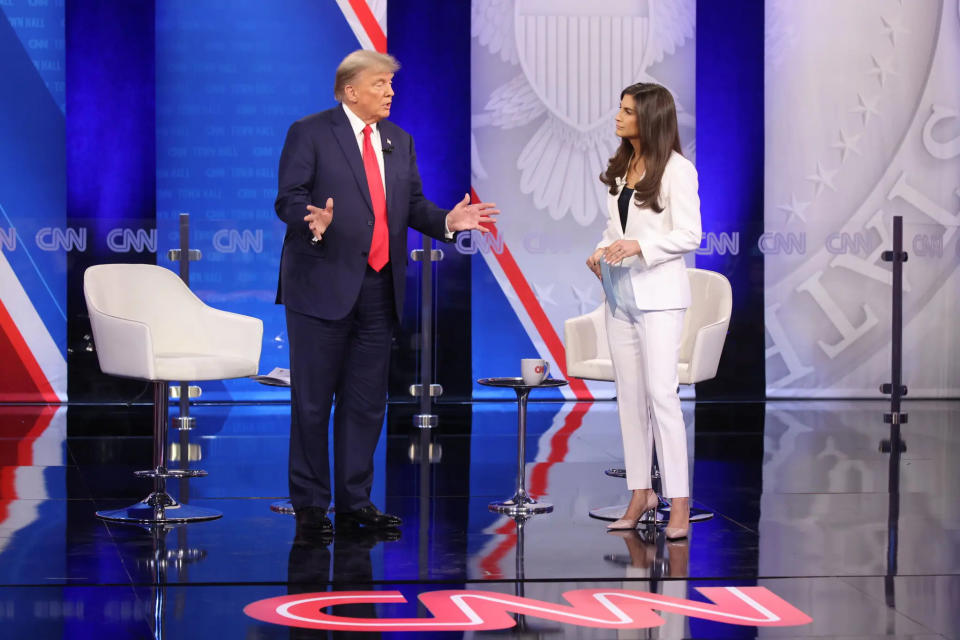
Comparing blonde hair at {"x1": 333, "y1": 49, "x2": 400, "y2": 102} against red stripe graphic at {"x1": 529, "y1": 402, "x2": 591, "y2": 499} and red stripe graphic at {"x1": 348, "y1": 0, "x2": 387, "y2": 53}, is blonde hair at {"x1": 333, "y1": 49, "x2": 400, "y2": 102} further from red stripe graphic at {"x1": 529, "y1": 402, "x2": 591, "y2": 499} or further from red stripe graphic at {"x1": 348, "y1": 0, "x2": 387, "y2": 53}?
red stripe graphic at {"x1": 348, "y1": 0, "x2": 387, "y2": 53}

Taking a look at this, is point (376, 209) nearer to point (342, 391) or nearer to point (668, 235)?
point (342, 391)

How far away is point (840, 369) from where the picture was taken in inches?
339

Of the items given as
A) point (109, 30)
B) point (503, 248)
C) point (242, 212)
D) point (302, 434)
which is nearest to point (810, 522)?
point (302, 434)

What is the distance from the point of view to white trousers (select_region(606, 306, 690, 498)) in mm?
3963

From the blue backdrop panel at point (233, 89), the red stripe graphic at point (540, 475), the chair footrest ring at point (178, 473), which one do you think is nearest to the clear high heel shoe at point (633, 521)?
the red stripe graphic at point (540, 475)

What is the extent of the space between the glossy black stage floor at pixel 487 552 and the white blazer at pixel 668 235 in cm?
81

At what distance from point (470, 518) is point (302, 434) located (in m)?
0.72

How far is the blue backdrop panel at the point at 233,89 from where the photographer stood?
27.7ft

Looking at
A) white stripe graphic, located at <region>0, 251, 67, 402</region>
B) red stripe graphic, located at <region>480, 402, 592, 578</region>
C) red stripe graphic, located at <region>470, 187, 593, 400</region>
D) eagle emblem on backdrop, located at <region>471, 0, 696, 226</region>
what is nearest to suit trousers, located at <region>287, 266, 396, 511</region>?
red stripe graphic, located at <region>480, 402, 592, 578</region>

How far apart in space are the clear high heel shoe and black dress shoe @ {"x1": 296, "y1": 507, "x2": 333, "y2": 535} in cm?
97

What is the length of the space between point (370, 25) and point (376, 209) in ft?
15.5

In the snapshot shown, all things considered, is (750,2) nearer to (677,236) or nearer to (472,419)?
(472,419)

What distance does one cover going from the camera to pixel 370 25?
8.46 metres

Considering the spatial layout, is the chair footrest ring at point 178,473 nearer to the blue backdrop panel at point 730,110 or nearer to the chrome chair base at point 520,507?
the chrome chair base at point 520,507
